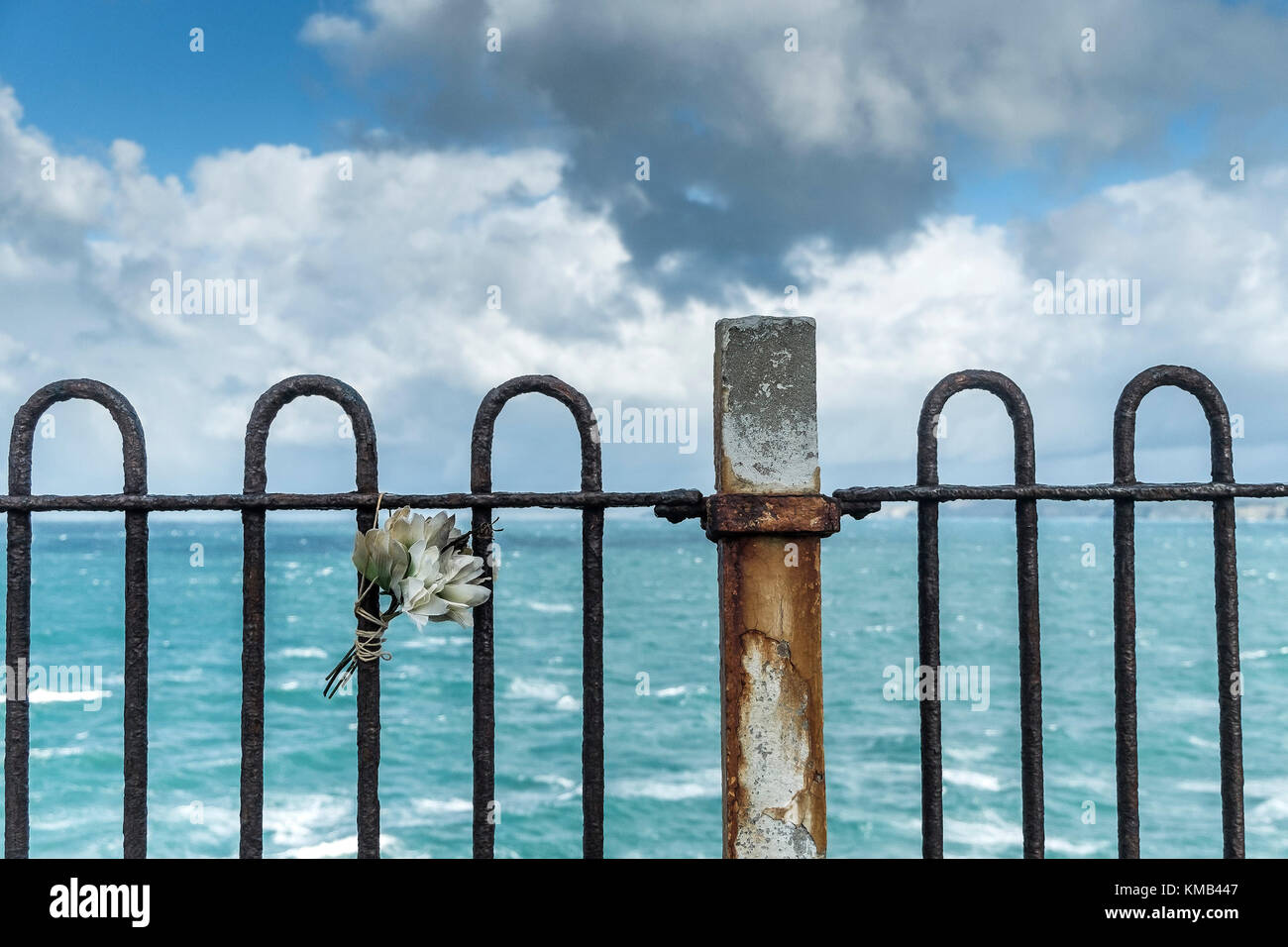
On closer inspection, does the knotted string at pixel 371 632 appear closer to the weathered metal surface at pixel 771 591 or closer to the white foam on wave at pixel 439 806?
the weathered metal surface at pixel 771 591

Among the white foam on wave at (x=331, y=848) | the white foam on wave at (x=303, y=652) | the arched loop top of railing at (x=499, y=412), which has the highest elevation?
the arched loop top of railing at (x=499, y=412)

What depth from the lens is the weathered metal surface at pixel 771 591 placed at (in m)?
2.79

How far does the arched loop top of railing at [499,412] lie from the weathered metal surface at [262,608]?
344mm

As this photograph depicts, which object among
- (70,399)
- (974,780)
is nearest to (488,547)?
(70,399)

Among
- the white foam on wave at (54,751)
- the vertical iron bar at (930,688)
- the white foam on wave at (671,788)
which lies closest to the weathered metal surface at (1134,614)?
the vertical iron bar at (930,688)

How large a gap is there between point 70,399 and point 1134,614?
12.2 ft

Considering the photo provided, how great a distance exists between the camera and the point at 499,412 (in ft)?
9.50

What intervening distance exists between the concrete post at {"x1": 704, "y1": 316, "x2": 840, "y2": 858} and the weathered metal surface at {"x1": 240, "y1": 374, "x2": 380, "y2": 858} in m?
1.15

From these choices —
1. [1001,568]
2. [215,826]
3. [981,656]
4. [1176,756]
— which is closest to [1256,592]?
[1001,568]

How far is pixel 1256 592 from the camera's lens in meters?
66.1

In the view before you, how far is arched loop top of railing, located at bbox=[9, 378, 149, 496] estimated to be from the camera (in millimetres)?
2908

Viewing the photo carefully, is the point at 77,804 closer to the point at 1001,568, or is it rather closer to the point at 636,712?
the point at 636,712

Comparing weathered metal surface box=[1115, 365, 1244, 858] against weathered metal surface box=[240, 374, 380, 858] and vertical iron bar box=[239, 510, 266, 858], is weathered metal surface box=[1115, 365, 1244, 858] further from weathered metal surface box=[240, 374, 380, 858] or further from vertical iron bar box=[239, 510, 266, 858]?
vertical iron bar box=[239, 510, 266, 858]

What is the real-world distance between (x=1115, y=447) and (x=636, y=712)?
22711 mm
